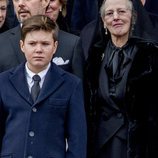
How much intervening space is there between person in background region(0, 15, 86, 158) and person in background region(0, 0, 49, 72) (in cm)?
32

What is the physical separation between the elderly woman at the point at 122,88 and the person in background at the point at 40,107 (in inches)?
18.1

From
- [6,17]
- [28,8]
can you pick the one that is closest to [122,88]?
[28,8]

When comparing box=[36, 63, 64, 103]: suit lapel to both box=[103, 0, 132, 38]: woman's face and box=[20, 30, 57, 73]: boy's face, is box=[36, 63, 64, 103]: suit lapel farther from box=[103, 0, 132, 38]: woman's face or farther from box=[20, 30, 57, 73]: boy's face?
box=[103, 0, 132, 38]: woman's face

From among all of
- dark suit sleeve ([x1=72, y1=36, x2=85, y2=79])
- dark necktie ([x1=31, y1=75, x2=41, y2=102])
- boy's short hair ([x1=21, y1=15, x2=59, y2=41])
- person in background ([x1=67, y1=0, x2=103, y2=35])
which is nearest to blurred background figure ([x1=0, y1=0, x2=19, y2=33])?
person in background ([x1=67, y1=0, x2=103, y2=35])

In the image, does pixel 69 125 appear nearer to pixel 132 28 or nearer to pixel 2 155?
pixel 2 155

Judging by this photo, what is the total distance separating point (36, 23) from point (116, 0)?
86cm

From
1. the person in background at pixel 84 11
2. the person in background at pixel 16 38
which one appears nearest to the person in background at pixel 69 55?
the person in background at pixel 16 38

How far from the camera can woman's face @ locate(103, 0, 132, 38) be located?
4.71 m

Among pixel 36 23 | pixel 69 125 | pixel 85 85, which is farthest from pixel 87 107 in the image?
pixel 36 23

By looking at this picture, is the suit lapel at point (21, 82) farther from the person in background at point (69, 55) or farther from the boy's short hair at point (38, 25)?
the person in background at point (69, 55)

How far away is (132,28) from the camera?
15.7 ft

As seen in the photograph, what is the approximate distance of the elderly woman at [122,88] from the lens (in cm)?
457

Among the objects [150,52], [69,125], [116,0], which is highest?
[116,0]

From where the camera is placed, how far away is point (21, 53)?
4.62 meters
